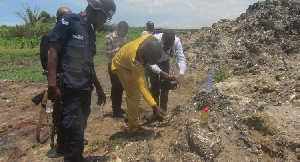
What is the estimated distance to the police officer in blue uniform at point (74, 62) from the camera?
3324mm

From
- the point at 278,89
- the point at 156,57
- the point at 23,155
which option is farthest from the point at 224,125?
the point at 23,155

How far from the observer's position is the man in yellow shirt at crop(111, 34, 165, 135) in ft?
13.2

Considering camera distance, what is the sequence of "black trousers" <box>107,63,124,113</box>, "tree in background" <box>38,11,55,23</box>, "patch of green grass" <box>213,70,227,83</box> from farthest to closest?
1. "tree in background" <box>38,11,55,23</box>
2. "patch of green grass" <box>213,70,227,83</box>
3. "black trousers" <box>107,63,124,113</box>

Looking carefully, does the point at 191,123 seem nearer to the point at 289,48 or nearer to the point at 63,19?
the point at 63,19

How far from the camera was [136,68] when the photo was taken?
162 inches

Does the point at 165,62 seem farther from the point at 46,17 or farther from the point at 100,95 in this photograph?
the point at 46,17

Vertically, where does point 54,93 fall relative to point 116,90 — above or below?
above

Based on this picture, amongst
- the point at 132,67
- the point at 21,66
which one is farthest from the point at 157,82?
the point at 21,66

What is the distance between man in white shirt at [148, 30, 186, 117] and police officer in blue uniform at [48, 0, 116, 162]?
67.2 inches

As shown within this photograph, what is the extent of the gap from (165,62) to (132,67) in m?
1.59

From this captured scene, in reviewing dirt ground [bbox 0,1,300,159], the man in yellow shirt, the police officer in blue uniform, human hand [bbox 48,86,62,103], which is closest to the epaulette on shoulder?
the police officer in blue uniform

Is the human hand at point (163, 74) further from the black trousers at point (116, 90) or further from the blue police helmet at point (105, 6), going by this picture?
the blue police helmet at point (105, 6)

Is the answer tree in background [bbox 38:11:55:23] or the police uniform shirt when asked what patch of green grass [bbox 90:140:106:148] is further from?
tree in background [bbox 38:11:55:23]

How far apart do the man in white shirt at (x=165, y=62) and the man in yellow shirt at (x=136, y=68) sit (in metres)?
0.81
